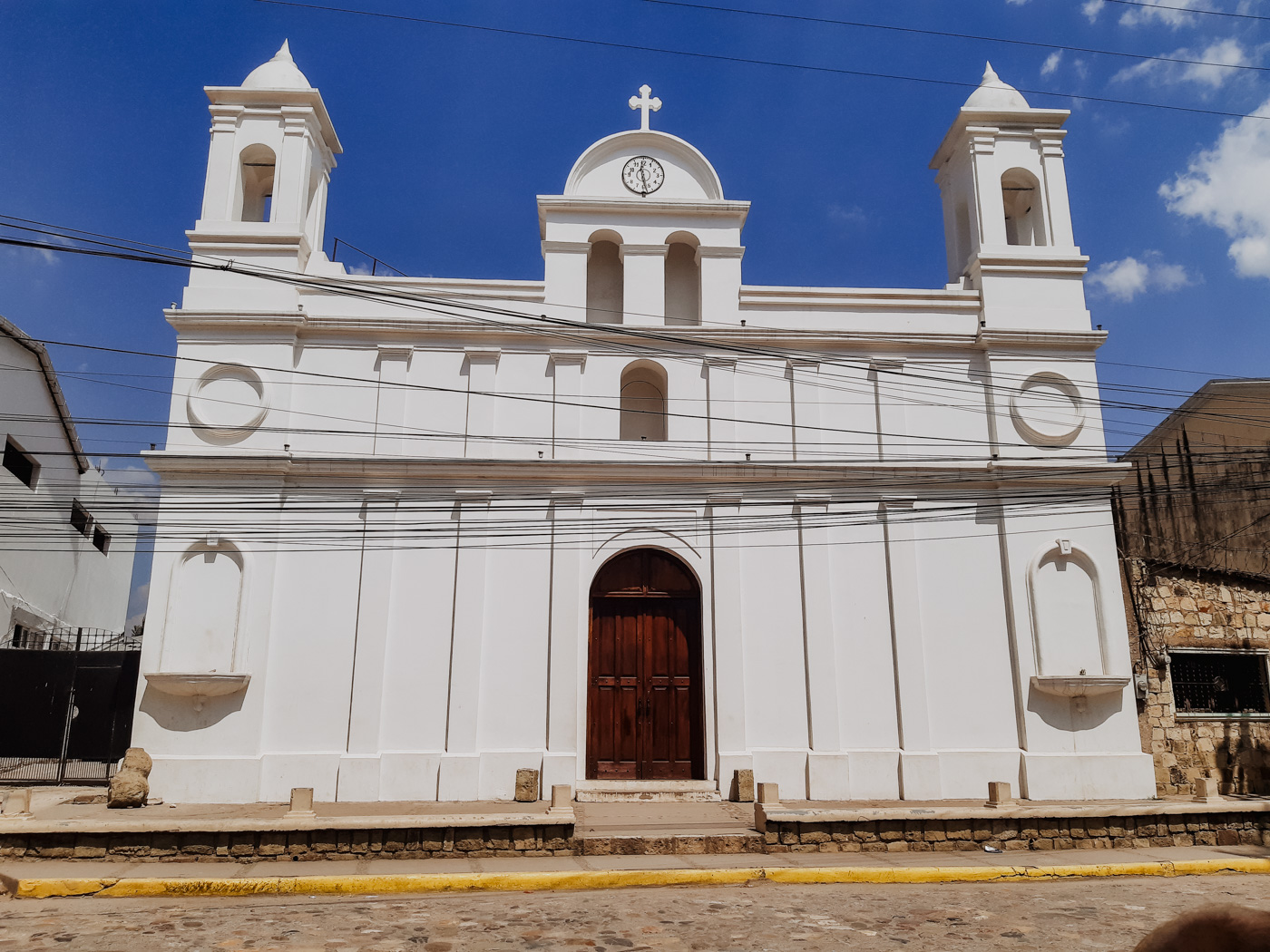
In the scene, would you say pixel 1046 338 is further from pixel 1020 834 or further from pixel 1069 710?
pixel 1020 834

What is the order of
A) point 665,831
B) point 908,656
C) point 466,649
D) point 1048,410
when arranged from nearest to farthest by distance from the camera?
point 665,831
point 466,649
point 908,656
point 1048,410

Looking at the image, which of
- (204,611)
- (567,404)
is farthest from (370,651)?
(567,404)

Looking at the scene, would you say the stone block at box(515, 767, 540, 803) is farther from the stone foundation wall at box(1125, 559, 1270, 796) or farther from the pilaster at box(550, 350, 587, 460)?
the stone foundation wall at box(1125, 559, 1270, 796)

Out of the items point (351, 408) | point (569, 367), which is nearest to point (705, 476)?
point (569, 367)

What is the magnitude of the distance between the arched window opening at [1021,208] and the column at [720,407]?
6285 millimetres

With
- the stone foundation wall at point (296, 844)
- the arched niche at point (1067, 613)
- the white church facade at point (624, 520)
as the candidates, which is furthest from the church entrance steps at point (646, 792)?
the arched niche at point (1067, 613)

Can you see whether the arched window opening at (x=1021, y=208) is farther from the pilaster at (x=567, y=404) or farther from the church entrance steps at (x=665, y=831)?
the church entrance steps at (x=665, y=831)

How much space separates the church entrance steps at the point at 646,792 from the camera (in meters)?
14.0

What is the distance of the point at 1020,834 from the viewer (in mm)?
11617

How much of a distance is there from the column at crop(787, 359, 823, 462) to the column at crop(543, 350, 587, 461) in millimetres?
3675

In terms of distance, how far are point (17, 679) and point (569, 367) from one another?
Answer: 41.2 ft

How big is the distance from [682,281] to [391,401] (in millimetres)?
5846

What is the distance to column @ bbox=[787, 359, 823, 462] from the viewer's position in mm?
15883

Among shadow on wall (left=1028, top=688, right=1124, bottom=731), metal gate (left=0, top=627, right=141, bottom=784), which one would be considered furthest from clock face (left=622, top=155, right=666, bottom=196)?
metal gate (left=0, top=627, right=141, bottom=784)
